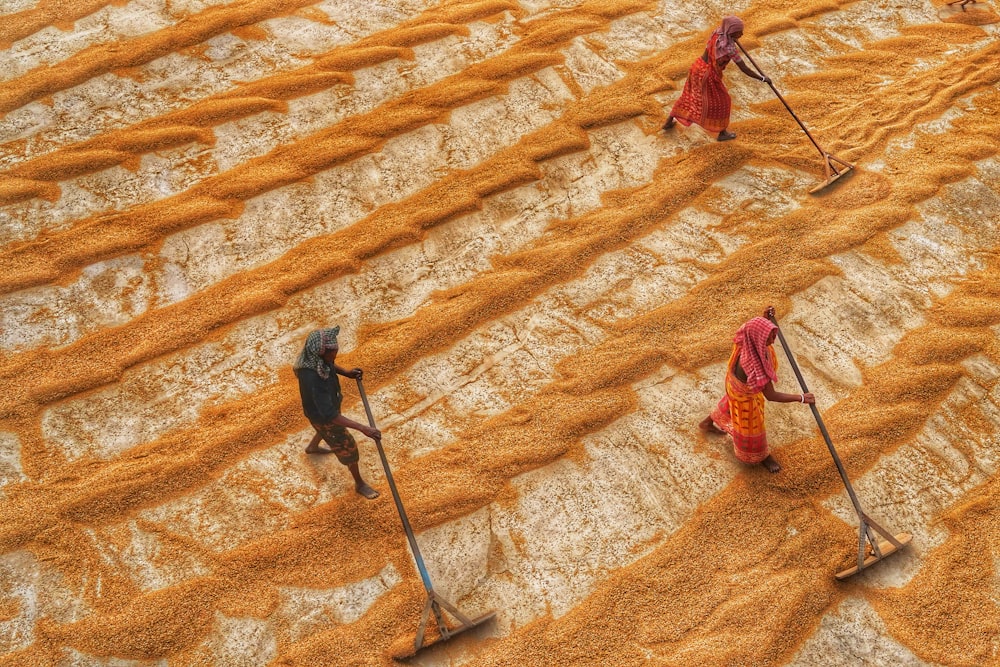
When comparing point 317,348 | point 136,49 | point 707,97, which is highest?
point 136,49

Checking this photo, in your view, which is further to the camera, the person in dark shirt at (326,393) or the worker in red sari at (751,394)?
the worker in red sari at (751,394)

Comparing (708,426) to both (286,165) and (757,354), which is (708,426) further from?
(286,165)

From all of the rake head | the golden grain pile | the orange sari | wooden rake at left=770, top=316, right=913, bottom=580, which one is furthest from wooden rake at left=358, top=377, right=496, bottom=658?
the rake head

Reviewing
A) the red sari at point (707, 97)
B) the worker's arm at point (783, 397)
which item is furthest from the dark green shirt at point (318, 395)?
the red sari at point (707, 97)

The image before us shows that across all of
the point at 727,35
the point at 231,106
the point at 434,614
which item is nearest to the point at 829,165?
the point at 727,35

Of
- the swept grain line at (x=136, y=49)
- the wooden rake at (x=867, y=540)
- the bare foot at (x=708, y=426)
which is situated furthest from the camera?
the swept grain line at (x=136, y=49)

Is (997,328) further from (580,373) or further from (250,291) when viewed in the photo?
(250,291)

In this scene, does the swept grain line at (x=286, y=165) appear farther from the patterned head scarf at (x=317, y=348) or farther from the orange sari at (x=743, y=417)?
the orange sari at (x=743, y=417)

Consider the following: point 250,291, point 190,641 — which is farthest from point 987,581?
point 250,291
